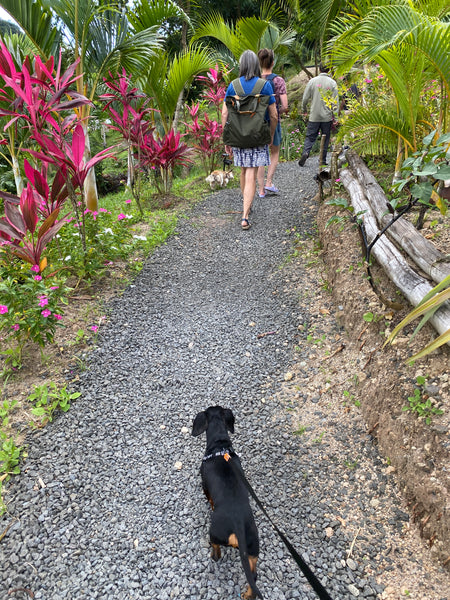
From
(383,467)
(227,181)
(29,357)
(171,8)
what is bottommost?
(227,181)

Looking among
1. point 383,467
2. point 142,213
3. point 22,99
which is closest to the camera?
point 383,467

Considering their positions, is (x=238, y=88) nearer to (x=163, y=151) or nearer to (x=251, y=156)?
(x=251, y=156)

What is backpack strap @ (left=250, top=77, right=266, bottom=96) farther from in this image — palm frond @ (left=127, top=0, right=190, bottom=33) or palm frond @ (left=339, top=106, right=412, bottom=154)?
palm frond @ (left=127, top=0, right=190, bottom=33)

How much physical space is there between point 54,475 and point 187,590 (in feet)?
2.65

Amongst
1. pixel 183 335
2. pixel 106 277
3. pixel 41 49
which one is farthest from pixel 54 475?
pixel 41 49

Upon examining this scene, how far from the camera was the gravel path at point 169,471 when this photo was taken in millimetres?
1481

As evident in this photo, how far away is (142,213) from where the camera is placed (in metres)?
4.80

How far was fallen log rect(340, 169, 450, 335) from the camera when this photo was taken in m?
1.78

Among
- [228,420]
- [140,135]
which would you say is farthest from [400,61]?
[140,135]

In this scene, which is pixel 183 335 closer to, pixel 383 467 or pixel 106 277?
pixel 106 277

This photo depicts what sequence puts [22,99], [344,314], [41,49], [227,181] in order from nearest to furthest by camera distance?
[22,99] → [344,314] → [41,49] → [227,181]

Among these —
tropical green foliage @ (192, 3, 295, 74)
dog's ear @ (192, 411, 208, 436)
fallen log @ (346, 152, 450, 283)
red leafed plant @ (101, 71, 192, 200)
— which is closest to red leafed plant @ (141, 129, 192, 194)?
red leafed plant @ (101, 71, 192, 200)

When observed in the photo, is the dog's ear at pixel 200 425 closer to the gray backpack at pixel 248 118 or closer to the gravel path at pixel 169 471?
the gravel path at pixel 169 471

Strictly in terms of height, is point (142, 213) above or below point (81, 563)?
below
